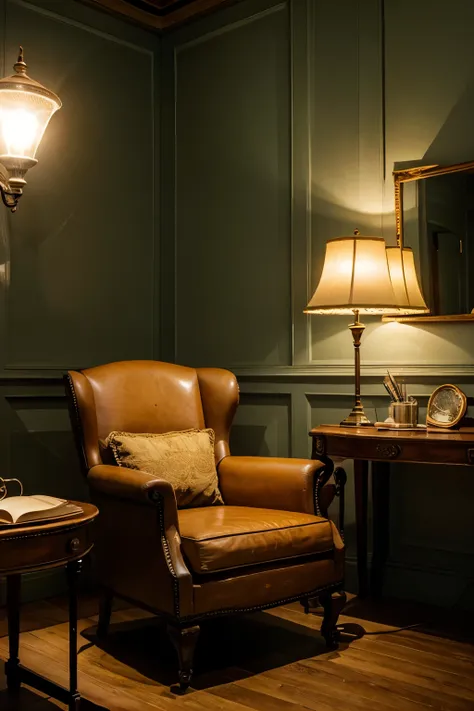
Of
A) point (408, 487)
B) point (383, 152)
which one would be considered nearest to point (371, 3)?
point (383, 152)

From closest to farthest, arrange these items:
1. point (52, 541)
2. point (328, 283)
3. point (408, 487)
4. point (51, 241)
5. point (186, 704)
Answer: point (52, 541)
point (186, 704)
point (328, 283)
point (408, 487)
point (51, 241)

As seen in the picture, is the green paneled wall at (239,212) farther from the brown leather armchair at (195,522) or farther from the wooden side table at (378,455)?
the brown leather armchair at (195,522)

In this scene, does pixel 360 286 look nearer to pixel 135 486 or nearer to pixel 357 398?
pixel 357 398

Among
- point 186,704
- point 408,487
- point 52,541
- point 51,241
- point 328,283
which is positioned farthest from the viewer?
point 51,241

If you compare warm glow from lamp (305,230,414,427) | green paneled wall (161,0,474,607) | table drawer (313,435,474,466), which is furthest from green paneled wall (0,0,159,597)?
table drawer (313,435,474,466)

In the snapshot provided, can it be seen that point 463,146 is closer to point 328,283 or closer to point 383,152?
point 383,152

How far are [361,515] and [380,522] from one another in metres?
0.16

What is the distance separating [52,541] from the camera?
2.03m

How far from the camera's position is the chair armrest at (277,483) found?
9.33 ft

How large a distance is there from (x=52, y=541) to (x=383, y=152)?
7.19 feet

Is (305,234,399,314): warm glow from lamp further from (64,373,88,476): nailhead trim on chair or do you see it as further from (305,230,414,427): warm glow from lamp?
(64,373,88,476): nailhead trim on chair

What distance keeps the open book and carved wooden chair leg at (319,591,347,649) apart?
104cm

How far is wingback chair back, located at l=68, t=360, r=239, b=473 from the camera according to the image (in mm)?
2918

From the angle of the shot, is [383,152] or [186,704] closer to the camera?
[186,704]
